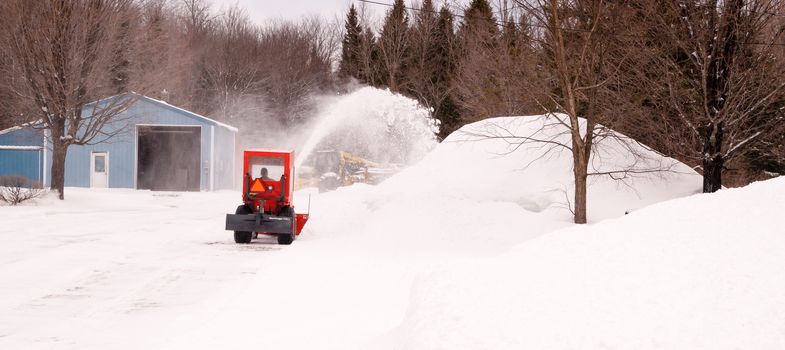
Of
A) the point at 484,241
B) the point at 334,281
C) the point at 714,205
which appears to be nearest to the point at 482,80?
the point at 484,241

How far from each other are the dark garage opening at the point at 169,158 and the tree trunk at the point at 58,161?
30.9 feet

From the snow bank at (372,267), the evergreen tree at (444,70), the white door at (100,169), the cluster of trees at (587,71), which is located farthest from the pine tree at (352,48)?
the snow bank at (372,267)

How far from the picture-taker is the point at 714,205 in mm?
5766

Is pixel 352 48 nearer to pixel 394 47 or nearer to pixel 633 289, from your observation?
pixel 394 47

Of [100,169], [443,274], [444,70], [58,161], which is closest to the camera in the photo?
[443,274]

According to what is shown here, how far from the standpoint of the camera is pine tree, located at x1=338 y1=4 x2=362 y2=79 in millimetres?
60750

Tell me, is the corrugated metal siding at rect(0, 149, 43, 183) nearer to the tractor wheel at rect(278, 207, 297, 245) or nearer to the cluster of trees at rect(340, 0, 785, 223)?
the tractor wheel at rect(278, 207, 297, 245)

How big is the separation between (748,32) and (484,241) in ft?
25.8

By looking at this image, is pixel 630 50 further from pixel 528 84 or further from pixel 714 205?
pixel 714 205

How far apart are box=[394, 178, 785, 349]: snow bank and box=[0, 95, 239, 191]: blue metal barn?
30322mm

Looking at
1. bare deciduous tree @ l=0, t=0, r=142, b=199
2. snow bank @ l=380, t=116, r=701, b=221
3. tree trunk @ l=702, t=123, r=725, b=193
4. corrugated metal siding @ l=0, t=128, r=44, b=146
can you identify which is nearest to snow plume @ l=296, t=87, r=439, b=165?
bare deciduous tree @ l=0, t=0, r=142, b=199

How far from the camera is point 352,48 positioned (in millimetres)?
61188

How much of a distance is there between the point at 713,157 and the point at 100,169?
28.9m

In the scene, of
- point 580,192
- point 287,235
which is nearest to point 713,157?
point 580,192
